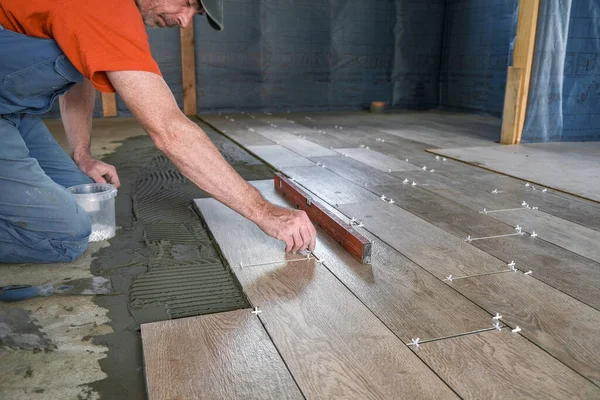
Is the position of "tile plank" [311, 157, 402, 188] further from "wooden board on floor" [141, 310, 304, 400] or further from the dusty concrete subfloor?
"wooden board on floor" [141, 310, 304, 400]

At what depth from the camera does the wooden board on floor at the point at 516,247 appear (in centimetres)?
160

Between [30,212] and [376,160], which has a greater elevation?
[30,212]

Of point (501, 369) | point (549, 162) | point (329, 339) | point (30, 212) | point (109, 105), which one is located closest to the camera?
point (501, 369)

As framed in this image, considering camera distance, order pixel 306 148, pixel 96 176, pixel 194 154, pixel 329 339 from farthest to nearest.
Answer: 1. pixel 306 148
2. pixel 96 176
3. pixel 194 154
4. pixel 329 339

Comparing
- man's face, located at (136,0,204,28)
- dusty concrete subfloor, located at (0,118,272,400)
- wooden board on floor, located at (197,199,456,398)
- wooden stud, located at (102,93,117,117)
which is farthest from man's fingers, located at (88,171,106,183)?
wooden stud, located at (102,93,117,117)

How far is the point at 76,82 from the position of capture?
5.16 ft

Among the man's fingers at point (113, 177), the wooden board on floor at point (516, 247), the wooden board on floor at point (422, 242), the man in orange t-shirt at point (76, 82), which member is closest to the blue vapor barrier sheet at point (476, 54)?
the wooden board on floor at point (516, 247)

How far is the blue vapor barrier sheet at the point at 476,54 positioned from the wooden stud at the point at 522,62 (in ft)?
6.89

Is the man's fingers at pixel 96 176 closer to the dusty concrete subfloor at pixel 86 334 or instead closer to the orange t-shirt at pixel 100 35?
the dusty concrete subfloor at pixel 86 334

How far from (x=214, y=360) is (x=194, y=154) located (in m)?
0.56

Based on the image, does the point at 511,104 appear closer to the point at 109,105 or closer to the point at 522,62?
the point at 522,62

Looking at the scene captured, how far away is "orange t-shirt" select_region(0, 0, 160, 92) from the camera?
3.98 ft

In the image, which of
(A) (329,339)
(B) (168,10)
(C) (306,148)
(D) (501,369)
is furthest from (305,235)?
(C) (306,148)

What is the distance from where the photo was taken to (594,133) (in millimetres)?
4555
